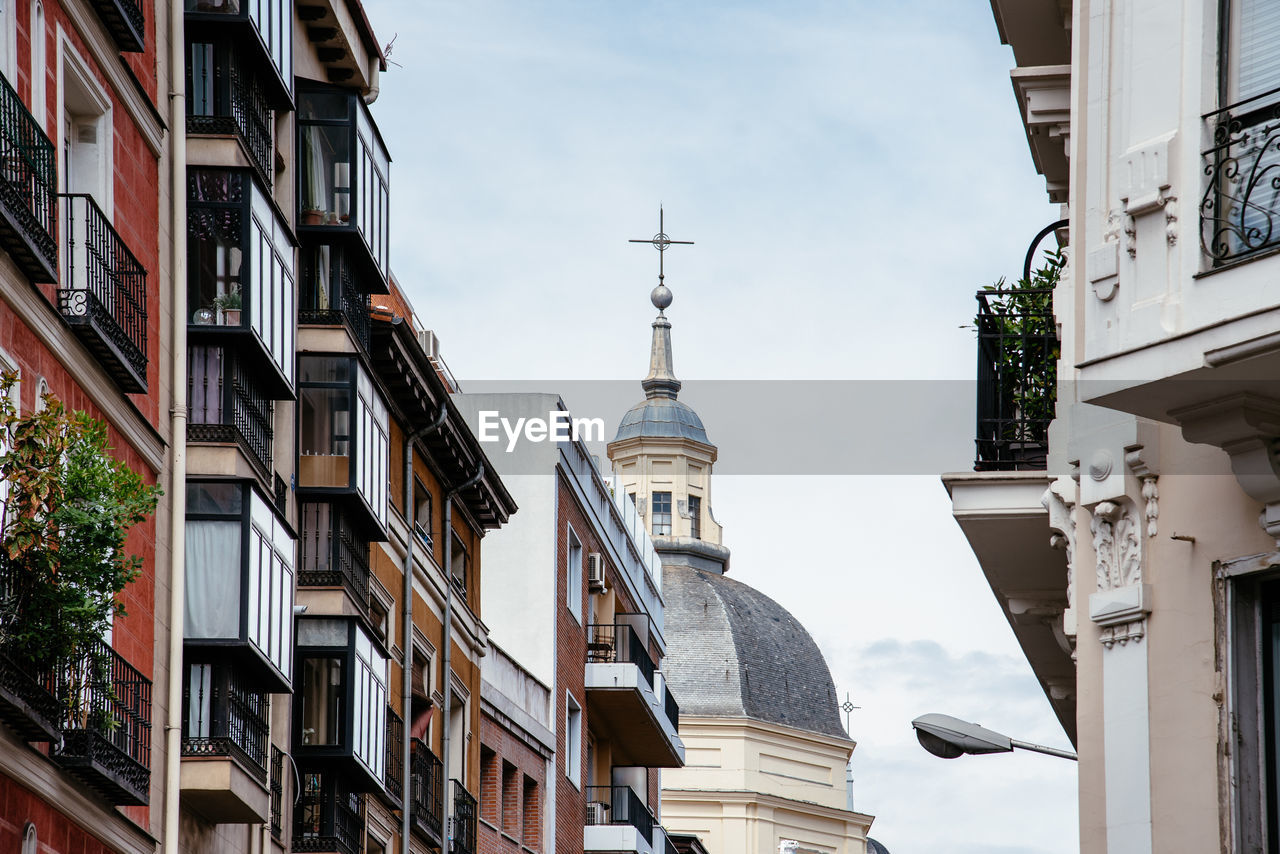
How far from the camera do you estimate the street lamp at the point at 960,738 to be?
60.0ft

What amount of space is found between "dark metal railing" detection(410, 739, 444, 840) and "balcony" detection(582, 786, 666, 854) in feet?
44.4

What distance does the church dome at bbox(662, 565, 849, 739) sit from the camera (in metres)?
114

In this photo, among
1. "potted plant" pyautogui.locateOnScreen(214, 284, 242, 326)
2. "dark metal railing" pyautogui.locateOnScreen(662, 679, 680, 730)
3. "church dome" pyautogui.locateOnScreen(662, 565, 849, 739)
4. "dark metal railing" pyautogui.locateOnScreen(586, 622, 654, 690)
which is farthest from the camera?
"church dome" pyautogui.locateOnScreen(662, 565, 849, 739)

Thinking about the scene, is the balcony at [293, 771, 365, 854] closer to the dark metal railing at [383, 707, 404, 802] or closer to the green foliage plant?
the dark metal railing at [383, 707, 404, 802]

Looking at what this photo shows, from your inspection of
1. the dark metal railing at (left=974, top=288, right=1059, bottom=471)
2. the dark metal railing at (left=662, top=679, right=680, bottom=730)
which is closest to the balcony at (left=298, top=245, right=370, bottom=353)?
the dark metal railing at (left=974, top=288, right=1059, bottom=471)

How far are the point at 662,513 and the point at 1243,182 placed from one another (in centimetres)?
10628

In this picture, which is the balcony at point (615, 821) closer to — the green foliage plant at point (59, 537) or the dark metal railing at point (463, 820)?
the dark metal railing at point (463, 820)

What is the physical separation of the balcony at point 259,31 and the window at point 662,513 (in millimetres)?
92412

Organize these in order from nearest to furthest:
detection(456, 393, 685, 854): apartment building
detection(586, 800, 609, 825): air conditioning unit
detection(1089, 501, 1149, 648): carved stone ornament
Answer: detection(1089, 501, 1149, 648): carved stone ornament → detection(456, 393, 685, 854): apartment building → detection(586, 800, 609, 825): air conditioning unit

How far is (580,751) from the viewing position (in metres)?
45.9

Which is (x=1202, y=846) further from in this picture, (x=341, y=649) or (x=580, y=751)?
(x=580, y=751)

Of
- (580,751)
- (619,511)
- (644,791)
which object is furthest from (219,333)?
(644,791)

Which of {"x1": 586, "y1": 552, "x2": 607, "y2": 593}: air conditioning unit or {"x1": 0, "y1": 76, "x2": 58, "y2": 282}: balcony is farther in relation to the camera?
{"x1": 586, "y1": 552, "x2": 607, "y2": 593}: air conditioning unit

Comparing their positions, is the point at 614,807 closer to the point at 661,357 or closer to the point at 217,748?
the point at 217,748
